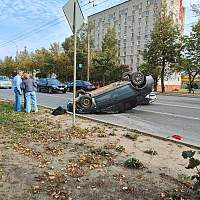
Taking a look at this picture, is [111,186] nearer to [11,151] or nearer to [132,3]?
[11,151]

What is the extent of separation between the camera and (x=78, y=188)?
16.4ft

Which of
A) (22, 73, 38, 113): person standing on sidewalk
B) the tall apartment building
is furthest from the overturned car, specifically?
the tall apartment building

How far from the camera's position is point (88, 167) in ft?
19.8

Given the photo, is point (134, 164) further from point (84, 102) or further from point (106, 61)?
point (106, 61)

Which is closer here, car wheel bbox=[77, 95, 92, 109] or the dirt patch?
the dirt patch

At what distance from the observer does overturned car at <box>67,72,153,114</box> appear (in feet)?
48.9

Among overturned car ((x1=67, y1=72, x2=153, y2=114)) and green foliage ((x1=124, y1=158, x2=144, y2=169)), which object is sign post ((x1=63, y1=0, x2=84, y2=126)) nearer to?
green foliage ((x1=124, y1=158, x2=144, y2=169))

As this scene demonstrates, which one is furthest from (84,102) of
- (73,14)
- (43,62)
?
(43,62)

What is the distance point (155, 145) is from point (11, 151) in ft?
9.79

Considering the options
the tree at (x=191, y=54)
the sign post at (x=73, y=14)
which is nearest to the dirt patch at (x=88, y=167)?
the sign post at (x=73, y=14)

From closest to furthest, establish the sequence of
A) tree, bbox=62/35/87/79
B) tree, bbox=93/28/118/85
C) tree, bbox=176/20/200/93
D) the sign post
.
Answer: the sign post → tree, bbox=176/20/200/93 → tree, bbox=93/28/118/85 → tree, bbox=62/35/87/79

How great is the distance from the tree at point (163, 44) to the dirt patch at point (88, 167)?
3516 cm

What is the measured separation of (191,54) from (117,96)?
2890cm

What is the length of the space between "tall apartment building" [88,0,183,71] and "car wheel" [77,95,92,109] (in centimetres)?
6384
